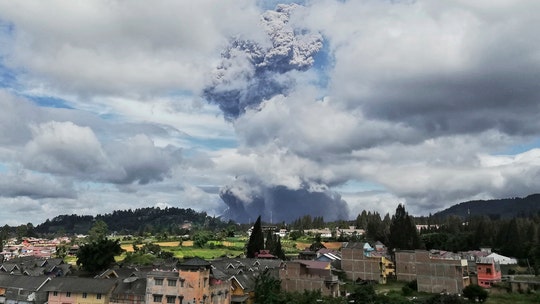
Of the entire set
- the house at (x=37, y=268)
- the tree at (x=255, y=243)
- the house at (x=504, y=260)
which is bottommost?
the house at (x=37, y=268)

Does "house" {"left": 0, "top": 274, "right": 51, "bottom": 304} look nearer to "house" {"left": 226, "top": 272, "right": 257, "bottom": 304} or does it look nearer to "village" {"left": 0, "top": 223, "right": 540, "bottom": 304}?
"village" {"left": 0, "top": 223, "right": 540, "bottom": 304}

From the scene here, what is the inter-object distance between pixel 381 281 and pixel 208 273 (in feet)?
125

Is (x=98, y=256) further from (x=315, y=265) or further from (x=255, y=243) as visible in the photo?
(x=315, y=265)

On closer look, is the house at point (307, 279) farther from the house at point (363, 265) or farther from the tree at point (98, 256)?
the tree at point (98, 256)

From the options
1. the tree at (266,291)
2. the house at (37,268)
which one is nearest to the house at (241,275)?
the tree at (266,291)

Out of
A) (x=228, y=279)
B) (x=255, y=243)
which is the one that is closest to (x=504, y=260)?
(x=255, y=243)

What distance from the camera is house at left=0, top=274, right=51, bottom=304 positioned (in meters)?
67.8

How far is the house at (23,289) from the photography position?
222 ft

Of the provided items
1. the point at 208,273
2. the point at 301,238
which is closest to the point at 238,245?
the point at 301,238

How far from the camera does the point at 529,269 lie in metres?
96.4

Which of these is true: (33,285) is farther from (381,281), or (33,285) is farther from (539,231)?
(539,231)

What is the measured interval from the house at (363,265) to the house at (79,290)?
4365cm

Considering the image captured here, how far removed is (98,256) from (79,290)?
2107cm

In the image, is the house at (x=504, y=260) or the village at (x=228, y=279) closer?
the village at (x=228, y=279)
